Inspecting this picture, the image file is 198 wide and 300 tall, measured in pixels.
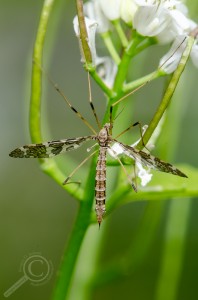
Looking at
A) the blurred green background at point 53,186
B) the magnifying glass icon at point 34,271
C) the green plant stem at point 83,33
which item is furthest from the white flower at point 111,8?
the blurred green background at point 53,186

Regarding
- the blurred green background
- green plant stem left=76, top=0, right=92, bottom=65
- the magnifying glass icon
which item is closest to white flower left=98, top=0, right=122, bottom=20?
green plant stem left=76, top=0, right=92, bottom=65

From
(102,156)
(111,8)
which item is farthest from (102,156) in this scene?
(111,8)

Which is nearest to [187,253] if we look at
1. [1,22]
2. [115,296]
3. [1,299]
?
[115,296]

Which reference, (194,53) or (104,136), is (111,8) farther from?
(104,136)

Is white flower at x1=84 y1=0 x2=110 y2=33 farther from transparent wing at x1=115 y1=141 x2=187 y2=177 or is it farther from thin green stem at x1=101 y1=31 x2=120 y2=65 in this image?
transparent wing at x1=115 y1=141 x2=187 y2=177

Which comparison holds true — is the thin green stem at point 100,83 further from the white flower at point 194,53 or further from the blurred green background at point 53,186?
the blurred green background at point 53,186

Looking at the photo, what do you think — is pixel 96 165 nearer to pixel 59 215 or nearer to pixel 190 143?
pixel 190 143
